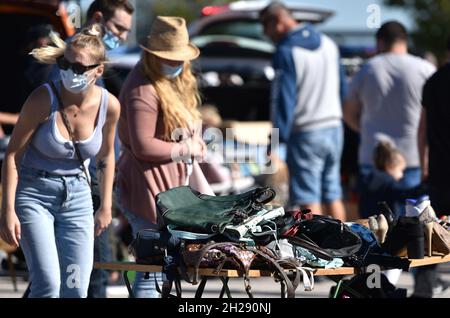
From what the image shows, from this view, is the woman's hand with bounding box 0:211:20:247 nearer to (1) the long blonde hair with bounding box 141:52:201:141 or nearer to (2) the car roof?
(1) the long blonde hair with bounding box 141:52:201:141

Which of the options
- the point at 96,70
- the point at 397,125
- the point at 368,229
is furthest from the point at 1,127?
the point at 368,229

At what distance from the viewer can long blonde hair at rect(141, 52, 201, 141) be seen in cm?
666

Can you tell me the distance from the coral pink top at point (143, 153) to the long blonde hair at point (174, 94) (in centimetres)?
4

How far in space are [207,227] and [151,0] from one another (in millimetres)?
61464

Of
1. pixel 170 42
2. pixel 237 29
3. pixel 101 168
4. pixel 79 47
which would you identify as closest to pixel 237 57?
pixel 237 29

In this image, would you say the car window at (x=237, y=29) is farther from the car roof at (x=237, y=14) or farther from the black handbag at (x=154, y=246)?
the black handbag at (x=154, y=246)

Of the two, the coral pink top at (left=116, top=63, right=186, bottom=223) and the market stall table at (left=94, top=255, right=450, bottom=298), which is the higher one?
the coral pink top at (left=116, top=63, right=186, bottom=223)

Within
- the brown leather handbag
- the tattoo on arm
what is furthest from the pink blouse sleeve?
the brown leather handbag

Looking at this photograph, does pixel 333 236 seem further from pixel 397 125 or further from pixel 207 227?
pixel 397 125

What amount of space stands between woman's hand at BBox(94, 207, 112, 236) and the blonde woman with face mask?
18 centimetres

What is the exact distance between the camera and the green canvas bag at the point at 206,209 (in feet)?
18.1

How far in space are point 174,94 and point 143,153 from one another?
40 cm

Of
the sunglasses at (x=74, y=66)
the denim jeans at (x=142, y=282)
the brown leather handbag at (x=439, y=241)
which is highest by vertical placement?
the sunglasses at (x=74, y=66)

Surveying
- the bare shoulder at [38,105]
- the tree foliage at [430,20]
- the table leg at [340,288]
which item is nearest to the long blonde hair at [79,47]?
the bare shoulder at [38,105]
